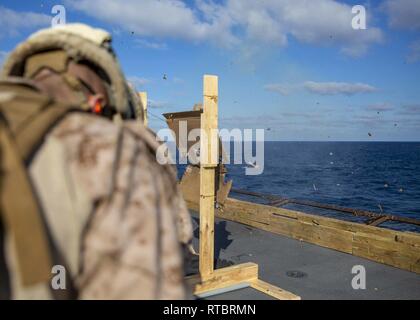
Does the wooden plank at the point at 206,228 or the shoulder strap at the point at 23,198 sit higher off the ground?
the shoulder strap at the point at 23,198

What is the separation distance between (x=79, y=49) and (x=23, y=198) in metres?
0.72

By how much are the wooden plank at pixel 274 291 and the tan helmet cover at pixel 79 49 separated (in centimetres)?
493

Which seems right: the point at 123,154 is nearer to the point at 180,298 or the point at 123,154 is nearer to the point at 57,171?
the point at 57,171

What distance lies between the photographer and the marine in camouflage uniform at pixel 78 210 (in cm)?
89

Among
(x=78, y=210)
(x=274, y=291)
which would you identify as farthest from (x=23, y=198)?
(x=274, y=291)

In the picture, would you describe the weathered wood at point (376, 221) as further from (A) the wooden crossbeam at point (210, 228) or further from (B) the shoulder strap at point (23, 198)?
(B) the shoulder strap at point (23, 198)

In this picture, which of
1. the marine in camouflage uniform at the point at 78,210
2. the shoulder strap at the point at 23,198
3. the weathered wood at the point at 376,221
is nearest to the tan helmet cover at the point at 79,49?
the marine in camouflage uniform at the point at 78,210

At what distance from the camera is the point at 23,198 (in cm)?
88

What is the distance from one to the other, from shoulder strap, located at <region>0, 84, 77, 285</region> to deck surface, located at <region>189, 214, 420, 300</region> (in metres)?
5.21

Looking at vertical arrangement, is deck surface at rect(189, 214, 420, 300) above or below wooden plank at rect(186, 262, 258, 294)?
below

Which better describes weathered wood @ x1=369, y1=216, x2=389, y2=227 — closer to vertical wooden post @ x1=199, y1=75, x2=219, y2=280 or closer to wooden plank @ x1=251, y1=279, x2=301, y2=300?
wooden plank @ x1=251, y1=279, x2=301, y2=300

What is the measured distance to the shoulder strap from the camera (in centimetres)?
86

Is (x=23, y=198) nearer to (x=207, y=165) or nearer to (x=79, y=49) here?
(x=79, y=49)

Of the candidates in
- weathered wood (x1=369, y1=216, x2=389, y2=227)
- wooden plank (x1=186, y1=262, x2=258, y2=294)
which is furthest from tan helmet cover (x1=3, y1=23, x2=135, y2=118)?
weathered wood (x1=369, y1=216, x2=389, y2=227)
